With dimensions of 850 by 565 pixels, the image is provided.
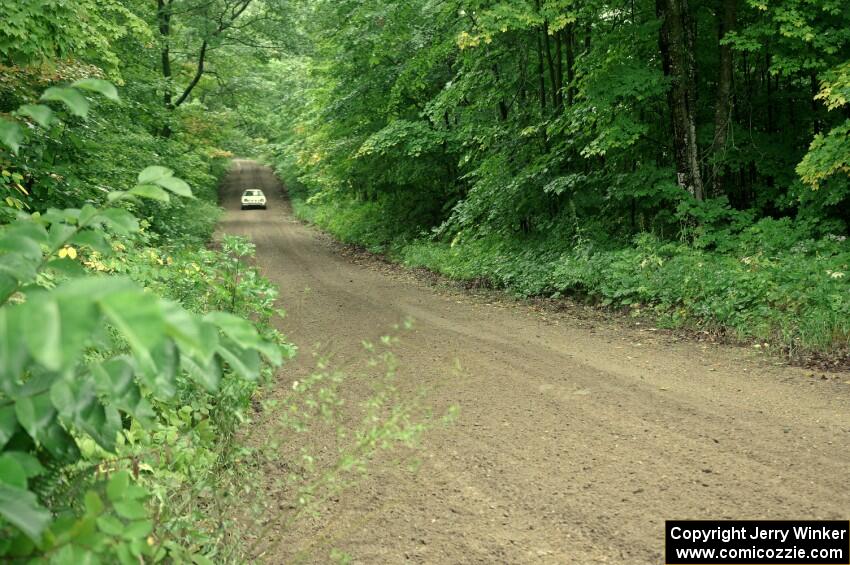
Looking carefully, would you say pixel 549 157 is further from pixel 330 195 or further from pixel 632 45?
pixel 330 195

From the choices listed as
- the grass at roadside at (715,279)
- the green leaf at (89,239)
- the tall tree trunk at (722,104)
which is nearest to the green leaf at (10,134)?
the green leaf at (89,239)

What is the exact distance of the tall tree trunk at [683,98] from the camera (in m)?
10.9

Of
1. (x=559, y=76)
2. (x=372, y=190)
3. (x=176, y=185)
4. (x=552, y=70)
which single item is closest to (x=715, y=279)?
(x=559, y=76)

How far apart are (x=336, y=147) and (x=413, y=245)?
4488mm

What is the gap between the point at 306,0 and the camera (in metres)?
20.7

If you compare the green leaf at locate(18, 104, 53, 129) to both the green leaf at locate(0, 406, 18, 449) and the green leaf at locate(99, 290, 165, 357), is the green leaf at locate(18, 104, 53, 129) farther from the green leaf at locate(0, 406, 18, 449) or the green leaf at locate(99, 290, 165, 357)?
the green leaf at locate(99, 290, 165, 357)

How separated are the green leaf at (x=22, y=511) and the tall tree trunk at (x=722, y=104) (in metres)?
11.8

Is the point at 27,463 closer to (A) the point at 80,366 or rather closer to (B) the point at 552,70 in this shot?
(A) the point at 80,366

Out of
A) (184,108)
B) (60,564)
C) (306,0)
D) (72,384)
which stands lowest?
(60,564)

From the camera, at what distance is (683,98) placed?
36.1 ft

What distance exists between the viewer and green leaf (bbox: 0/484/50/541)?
108 centimetres

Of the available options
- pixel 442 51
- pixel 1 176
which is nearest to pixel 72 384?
pixel 1 176

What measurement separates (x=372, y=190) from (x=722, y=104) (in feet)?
43.3

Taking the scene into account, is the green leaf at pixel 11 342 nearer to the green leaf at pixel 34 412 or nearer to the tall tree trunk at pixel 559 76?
the green leaf at pixel 34 412
